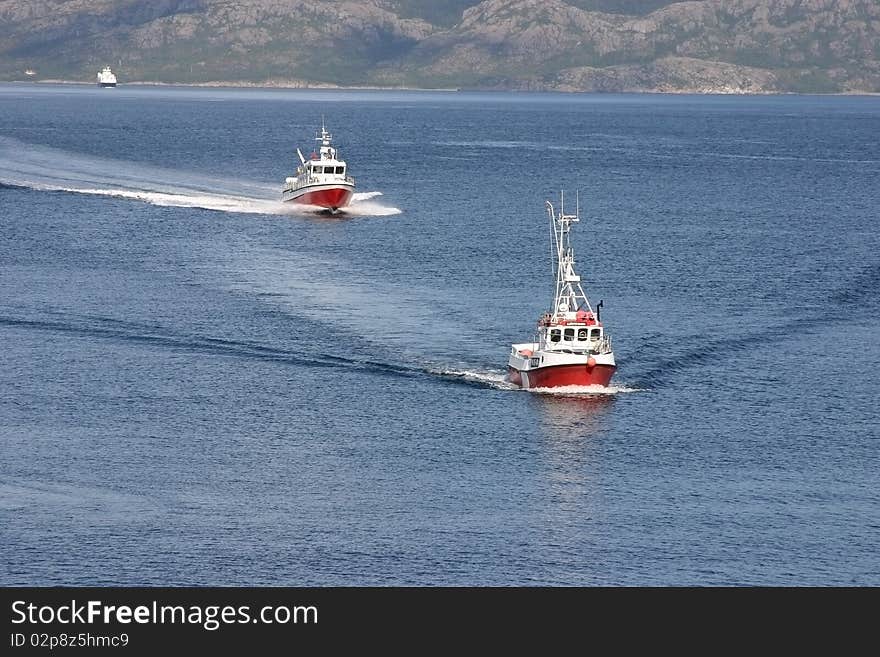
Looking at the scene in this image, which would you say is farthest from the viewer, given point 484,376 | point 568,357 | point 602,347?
point 484,376

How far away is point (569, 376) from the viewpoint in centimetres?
12712

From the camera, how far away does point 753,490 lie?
4139 inches

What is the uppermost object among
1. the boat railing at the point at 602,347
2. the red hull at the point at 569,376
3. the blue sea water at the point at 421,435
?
the boat railing at the point at 602,347

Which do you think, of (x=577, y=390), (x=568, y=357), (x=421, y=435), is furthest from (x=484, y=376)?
(x=421, y=435)

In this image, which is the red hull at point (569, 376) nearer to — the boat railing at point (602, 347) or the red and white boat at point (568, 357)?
the red and white boat at point (568, 357)

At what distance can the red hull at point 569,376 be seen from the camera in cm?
12644

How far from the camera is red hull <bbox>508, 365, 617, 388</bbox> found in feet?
415

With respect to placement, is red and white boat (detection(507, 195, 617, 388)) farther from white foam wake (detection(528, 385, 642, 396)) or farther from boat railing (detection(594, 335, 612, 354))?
white foam wake (detection(528, 385, 642, 396))

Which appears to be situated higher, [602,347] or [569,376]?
[602,347]

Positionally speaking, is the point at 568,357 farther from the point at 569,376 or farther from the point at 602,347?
the point at 602,347

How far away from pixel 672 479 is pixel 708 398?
20.1m

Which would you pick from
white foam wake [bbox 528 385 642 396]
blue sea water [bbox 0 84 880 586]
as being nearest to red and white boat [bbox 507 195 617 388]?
white foam wake [bbox 528 385 642 396]

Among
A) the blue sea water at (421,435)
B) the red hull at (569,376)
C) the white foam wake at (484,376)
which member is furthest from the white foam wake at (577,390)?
the white foam wake at (484,376)
